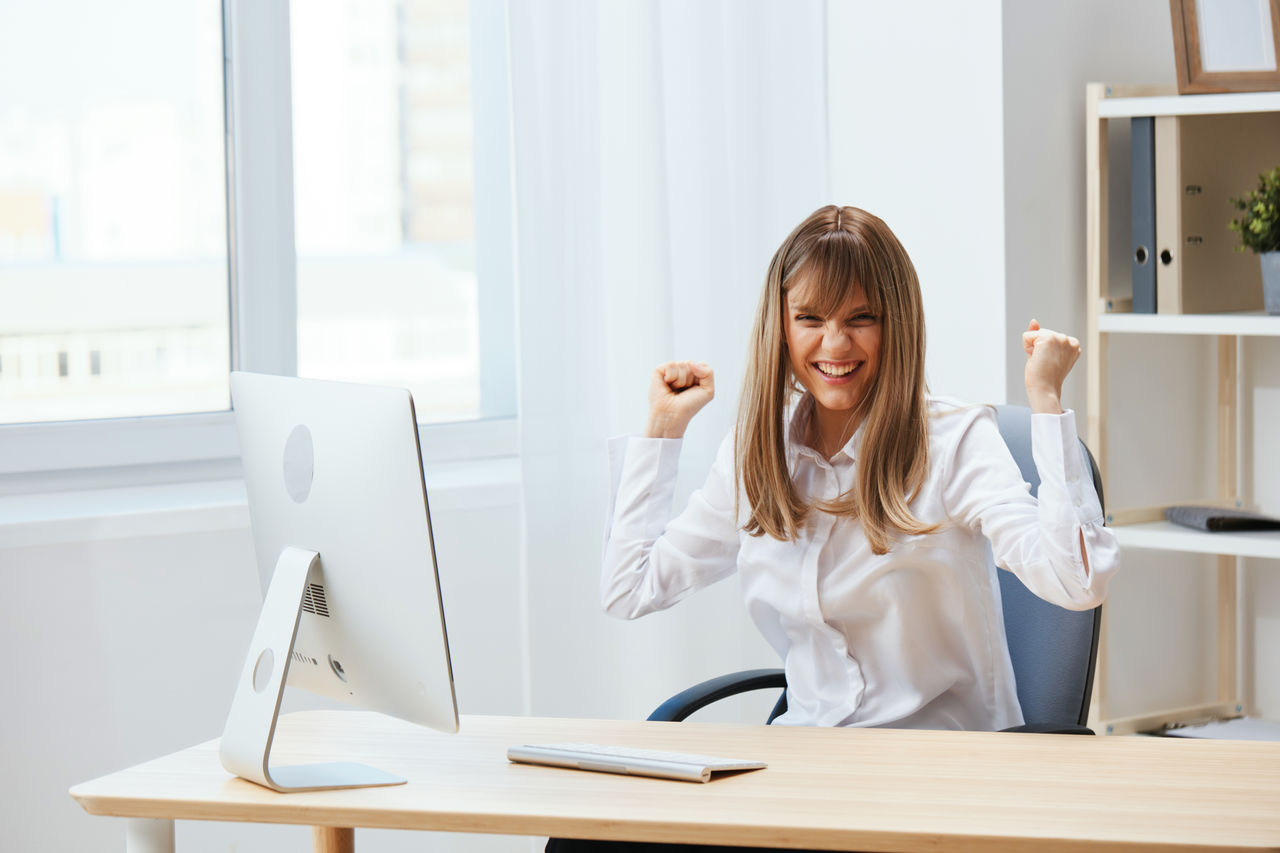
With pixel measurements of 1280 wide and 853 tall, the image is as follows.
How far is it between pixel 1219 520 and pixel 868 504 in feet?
3.38

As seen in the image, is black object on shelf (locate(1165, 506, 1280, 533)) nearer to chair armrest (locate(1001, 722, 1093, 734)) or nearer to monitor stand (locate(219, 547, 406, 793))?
chair armrest (locate(1001, 722, 1093, 734))

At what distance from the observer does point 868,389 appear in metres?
1.76

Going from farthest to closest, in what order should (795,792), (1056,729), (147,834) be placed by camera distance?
(1056,729), (147,834), (795,792)

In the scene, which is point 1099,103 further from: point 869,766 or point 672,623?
point 869,766

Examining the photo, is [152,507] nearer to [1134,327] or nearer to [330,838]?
[330,838]

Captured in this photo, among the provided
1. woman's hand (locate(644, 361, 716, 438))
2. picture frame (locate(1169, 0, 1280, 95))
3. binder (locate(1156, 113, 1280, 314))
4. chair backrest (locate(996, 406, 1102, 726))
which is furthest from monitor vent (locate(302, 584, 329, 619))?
picture frame (locate(1169, 0, 1280, 95))

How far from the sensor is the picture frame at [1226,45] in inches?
91.0

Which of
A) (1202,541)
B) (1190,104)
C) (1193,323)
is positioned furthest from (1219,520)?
(1190,104)

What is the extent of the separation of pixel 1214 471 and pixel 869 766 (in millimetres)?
1630

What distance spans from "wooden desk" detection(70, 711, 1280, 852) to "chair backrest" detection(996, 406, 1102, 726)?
0.25m

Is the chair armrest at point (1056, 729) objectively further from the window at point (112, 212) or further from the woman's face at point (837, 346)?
the window at point (112, 212)

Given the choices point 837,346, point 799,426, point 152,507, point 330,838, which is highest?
point 837,346

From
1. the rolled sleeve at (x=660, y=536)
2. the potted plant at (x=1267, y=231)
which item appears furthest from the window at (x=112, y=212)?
the potted plant at (x=1267, y=231)

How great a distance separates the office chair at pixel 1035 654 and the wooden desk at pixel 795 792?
240 millimetres
